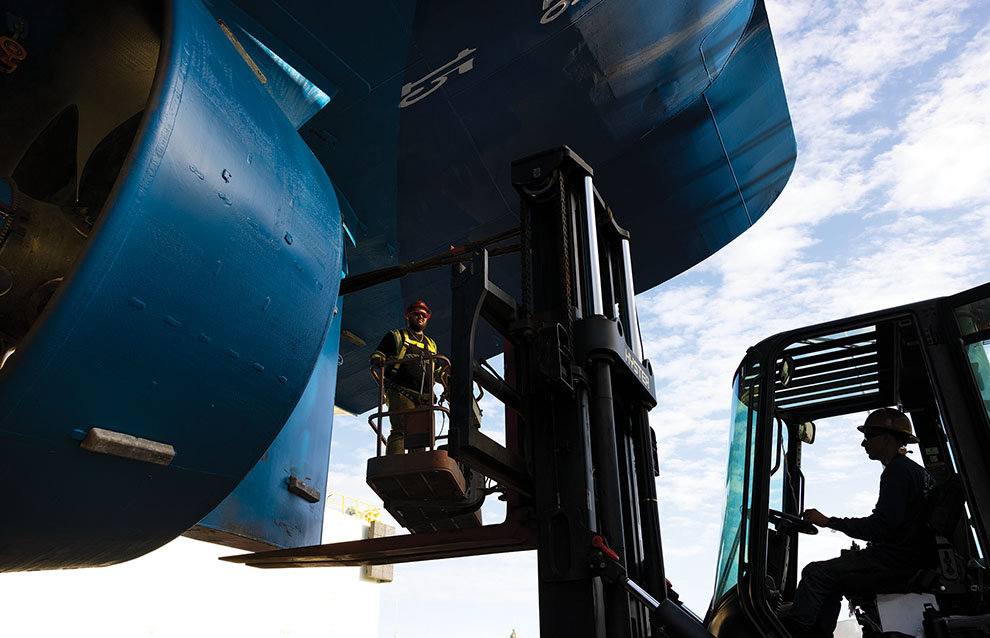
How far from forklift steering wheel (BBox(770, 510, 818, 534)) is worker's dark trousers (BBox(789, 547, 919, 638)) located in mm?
346

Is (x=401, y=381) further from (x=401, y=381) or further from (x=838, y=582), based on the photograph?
(x=838, y=582)

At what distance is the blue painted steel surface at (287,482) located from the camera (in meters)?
5.74

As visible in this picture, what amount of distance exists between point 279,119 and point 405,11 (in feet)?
9.57

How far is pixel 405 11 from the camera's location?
22.9ft

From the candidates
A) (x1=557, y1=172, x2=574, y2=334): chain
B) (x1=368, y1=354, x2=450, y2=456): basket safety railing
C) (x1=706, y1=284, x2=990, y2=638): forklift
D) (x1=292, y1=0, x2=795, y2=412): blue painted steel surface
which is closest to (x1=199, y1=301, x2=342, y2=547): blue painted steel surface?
(x1=368, y1=354, x2=450, y2=456): basket safety railing

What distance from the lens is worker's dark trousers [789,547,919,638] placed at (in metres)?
3.30

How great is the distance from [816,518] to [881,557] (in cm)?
37

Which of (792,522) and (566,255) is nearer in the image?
(792,522)

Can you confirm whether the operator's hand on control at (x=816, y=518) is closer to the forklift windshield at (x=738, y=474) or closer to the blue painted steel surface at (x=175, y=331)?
the forklift windshield at (x=738, y=474)

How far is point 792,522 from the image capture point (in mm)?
3980

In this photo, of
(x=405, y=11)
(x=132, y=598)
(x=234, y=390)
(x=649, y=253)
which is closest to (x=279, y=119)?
(x=234, y=390)

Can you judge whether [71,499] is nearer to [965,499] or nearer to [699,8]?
[965,499]

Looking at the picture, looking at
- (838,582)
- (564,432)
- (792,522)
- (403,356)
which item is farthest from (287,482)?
(838,582)

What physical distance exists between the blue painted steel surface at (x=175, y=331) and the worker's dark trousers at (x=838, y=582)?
313cm
